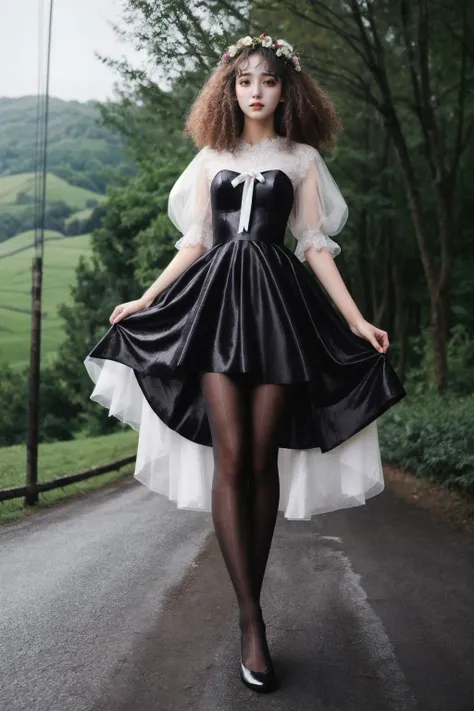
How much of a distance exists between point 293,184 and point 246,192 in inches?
11.6

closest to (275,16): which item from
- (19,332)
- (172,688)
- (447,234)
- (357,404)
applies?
(447,234)

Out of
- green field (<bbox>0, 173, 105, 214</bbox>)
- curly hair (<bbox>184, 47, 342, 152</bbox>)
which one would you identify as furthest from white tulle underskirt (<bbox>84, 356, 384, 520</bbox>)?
green field (<bbox>0, 173, 105, 214</bbox>)

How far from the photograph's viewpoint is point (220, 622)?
3.46 meters

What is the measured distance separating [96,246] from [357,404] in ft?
85.8

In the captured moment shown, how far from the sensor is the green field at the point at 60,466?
314 inches

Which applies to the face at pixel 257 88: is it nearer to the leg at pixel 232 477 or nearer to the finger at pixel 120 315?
the finger at pixel 120 315

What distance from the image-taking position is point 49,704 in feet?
8.23

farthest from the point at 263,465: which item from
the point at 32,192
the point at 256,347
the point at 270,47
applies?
the point at 32,192

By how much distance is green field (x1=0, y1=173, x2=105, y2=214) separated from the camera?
26.6ft

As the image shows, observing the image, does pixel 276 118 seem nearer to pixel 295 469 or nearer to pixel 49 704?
pixel 295 469

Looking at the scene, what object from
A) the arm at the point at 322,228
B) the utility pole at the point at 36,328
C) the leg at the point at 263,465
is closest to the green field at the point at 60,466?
the utility pole at the point at 36,328

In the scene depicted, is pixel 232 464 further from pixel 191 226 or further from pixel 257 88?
pixel 257 88

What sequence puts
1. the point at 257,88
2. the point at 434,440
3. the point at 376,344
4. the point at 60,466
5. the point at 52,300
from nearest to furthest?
the point at 376,344, the point at 257,88, the point at 434,440, the point at 60,466, the point at 52,300

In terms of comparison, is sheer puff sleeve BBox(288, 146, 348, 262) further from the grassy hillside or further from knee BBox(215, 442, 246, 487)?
the grassy hillside
